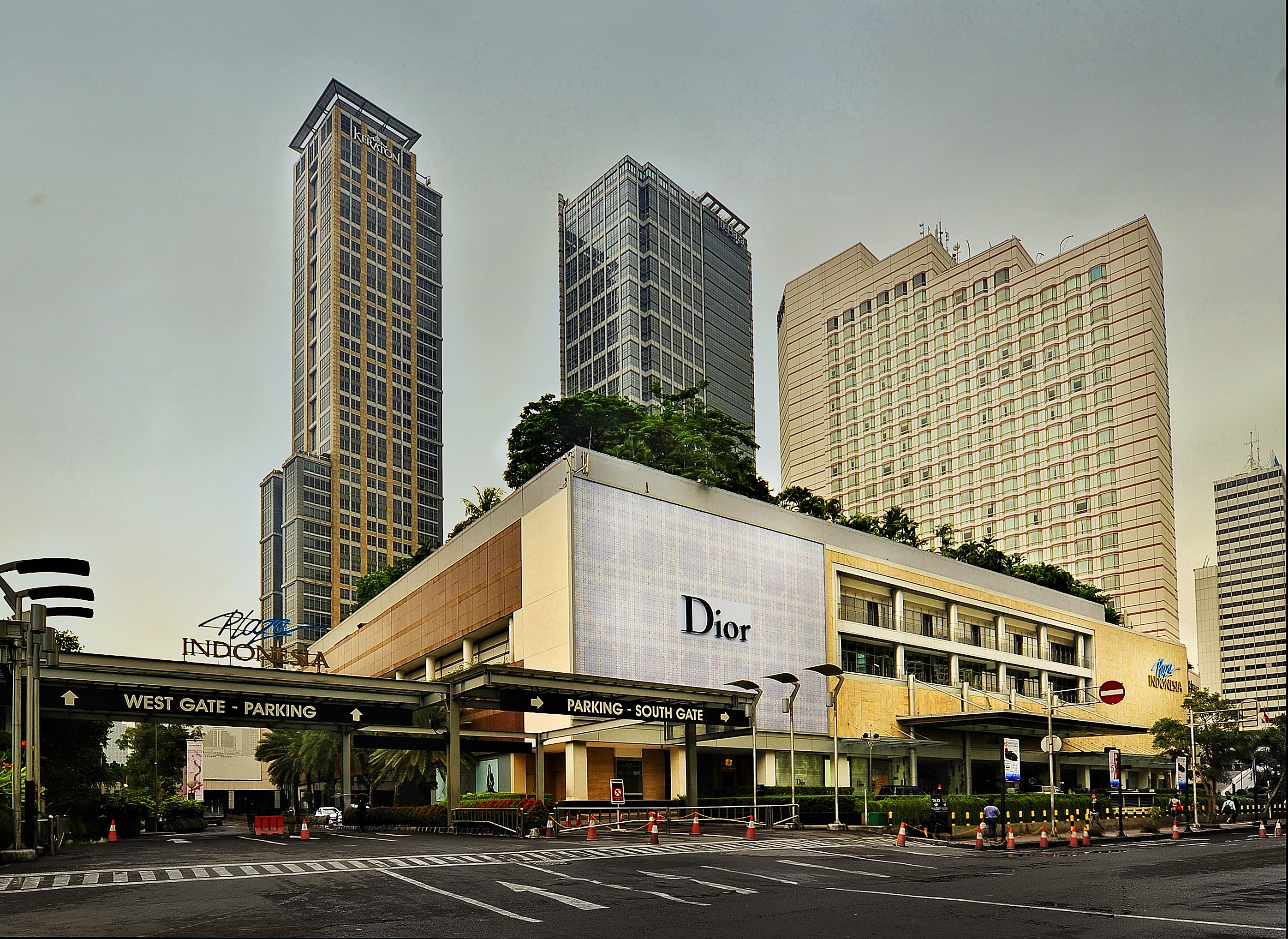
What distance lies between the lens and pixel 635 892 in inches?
767

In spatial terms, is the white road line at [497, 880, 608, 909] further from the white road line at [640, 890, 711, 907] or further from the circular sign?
the circular sign

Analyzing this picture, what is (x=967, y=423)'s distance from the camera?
145 meters

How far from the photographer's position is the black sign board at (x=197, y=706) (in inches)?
1438

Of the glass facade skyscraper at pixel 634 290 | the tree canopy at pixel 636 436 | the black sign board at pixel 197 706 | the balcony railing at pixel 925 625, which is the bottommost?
the black sign board at pixel 197 706

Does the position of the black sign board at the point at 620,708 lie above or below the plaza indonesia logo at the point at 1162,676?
above

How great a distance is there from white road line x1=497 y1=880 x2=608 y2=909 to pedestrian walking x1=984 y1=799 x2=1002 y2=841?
2087 centimetres

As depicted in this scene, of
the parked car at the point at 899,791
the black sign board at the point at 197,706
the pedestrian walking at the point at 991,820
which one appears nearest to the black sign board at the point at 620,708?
the black sign board at the point at 197,706

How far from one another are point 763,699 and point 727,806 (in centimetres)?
1163

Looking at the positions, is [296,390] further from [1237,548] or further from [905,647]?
[1237,548]

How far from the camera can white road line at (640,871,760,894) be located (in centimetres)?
2002

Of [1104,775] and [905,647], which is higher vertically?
[905,647]

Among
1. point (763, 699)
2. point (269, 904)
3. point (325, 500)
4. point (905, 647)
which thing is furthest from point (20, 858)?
point (325, 500)

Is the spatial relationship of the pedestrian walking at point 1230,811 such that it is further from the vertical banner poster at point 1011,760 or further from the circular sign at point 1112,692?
the vertical banner poster at point 1011,760

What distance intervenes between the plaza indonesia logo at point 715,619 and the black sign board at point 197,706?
19108 mm
